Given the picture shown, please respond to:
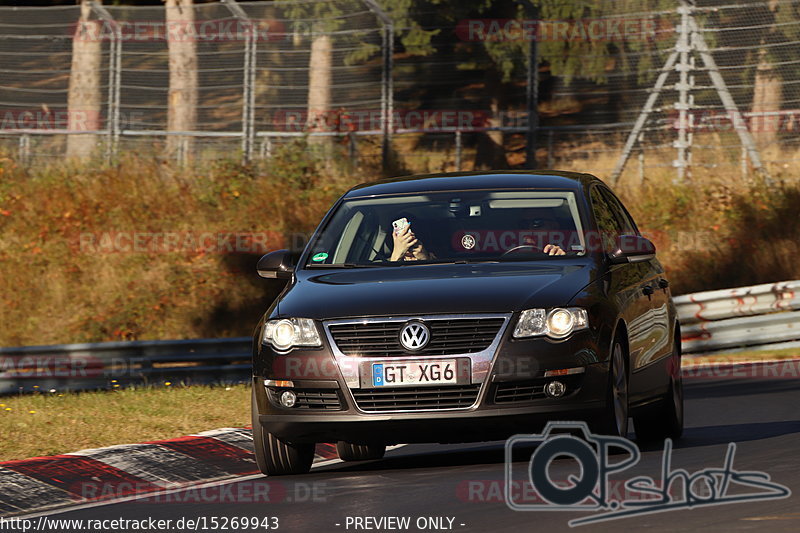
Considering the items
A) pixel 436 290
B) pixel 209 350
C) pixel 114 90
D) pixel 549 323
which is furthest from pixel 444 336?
pixel 114 90

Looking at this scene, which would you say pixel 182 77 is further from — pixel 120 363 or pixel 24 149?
pixel 120 363

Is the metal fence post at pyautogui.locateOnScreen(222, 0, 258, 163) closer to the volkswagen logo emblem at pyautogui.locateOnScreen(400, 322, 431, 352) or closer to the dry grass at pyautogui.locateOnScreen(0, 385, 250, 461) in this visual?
the dry grass at pyautogui.locateOnScreen(0, 385, 250, 461)

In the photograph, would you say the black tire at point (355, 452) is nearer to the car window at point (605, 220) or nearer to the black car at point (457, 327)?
the black car at point (457, 327)

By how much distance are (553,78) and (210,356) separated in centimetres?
947

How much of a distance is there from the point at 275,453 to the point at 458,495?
162 centimetres

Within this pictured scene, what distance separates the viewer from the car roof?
34.3ft

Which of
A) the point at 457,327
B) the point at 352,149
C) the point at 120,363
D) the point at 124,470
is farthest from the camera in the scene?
the point at 352,149

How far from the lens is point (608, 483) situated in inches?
327

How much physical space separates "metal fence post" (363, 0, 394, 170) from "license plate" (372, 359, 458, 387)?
17.9 meters

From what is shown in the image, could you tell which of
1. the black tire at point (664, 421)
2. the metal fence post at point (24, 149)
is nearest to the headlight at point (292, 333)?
the black tire at point (664, 421)

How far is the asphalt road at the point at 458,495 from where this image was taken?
7406 millimetres

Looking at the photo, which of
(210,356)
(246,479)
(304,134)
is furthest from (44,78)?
(246,479)

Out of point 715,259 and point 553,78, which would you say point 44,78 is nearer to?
point 553,78

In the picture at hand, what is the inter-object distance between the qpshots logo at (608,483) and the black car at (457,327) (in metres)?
0.16
